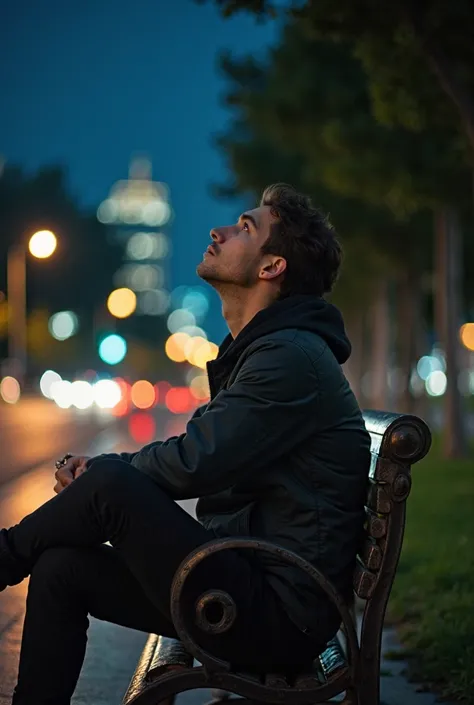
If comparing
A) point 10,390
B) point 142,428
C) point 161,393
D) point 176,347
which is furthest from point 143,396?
point 176,347

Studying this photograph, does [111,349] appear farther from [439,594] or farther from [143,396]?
[439,594]

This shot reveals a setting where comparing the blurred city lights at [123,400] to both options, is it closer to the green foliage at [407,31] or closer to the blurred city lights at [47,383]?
the blurred city lights at [47,383]

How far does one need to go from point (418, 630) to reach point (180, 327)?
630 ft

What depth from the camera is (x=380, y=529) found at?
3.52m

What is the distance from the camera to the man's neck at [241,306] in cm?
407

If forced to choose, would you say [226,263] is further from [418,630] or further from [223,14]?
[223,14]

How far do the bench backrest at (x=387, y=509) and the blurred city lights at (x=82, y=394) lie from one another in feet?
168

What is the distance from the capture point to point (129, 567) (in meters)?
3.58

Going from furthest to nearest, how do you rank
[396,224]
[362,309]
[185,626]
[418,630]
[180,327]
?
[180,327], [362,309], [396,224], [418,630], [185,626]

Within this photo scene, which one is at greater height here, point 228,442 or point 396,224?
point 396,224

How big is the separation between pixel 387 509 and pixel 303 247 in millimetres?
894

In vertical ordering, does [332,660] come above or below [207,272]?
below

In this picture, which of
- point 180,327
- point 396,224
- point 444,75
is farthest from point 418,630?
point 180,327

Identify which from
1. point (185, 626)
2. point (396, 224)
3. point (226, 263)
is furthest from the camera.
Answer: point (396, 224)
